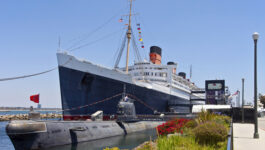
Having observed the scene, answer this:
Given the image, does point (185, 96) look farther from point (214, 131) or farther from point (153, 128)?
point (214, 131)

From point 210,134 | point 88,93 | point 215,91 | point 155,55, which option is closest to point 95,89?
point 88,93

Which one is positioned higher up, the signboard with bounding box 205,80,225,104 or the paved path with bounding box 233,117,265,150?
the signboard with bounding box 205,80,225,104

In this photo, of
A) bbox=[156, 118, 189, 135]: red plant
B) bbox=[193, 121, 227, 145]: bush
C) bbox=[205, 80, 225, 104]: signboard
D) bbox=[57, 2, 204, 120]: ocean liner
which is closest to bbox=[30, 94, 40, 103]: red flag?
bbox=[57, 2, 204, 120]: ocean liner

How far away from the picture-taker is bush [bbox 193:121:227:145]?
33.0ft

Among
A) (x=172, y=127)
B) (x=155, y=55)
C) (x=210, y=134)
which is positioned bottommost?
(x=172, y=127)

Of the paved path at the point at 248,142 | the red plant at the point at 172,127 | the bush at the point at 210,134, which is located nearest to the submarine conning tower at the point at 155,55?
the paved path at the point at 248,142

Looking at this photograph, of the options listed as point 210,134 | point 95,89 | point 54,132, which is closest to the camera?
point 210,134

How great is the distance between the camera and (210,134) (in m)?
10.1

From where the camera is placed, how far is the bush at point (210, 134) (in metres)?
10.1

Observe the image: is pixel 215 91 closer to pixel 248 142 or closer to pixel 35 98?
pixel 35 98

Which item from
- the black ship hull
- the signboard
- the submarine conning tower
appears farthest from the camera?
the signboard

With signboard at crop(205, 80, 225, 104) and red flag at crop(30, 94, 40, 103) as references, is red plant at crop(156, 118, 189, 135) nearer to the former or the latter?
red flag at crop(30, 94, 40, 103)

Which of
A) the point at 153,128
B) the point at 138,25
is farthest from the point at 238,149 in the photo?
the point at 138,25

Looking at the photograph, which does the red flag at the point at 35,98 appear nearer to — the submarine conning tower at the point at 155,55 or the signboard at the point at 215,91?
the submarine conning tower at the point at 155,55
